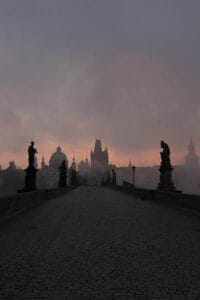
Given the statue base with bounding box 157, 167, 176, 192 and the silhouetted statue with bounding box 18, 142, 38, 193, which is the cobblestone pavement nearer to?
the silhouetted statue with bounding box 18, 142, 38, 193

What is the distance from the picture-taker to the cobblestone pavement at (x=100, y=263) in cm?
571

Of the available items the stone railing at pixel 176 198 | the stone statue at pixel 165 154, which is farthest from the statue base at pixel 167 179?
the stone railing at pixel 176 198

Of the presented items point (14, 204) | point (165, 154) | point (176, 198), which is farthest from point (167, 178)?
point (14, 204)

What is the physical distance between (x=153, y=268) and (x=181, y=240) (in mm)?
3524

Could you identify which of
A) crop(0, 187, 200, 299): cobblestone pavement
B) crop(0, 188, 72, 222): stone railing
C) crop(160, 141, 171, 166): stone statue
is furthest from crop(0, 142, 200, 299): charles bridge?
crop(160, 141, 171, 166): stone statue

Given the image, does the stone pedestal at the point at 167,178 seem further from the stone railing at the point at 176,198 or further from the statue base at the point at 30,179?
the statue base at the point at 30,179

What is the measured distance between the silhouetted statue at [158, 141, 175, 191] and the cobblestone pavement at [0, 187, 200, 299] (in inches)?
814

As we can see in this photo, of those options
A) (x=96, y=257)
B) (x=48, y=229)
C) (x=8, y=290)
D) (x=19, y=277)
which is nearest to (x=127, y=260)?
(x=96, y=257)

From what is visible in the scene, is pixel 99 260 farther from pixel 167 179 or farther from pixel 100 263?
pixel 167 179

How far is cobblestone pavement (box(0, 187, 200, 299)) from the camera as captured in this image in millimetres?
5707

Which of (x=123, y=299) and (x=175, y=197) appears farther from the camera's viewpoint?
(x=175, y=197)

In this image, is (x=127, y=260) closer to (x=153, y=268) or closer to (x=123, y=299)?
(x=153, y=268)

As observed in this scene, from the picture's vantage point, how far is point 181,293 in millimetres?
5598

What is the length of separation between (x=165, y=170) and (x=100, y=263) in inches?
1041
